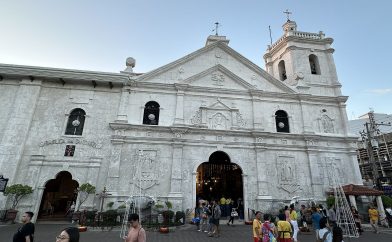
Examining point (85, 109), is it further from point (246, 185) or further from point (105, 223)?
point (246, 185)

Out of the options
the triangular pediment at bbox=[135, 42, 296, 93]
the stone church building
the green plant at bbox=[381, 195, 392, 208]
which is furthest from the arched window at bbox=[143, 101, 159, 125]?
the green plant at bbox=[381, 195, 392, 208]

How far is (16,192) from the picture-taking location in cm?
1388

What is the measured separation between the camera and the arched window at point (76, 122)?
667 inches

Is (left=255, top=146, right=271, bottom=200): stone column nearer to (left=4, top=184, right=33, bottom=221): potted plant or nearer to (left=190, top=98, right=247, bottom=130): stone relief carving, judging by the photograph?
(left=190, top=98, right=247, bottom=130): stone relief carving

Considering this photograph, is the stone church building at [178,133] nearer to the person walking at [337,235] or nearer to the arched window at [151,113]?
the arched window at [151,113]

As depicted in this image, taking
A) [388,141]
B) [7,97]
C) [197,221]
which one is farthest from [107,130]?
[388,141]

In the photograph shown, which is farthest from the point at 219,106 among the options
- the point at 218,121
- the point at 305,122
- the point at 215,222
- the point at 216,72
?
the point at 215,222

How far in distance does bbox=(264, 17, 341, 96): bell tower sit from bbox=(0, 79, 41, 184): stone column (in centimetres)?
2210

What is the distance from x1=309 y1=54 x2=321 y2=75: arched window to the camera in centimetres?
2297

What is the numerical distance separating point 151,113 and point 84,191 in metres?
7.27

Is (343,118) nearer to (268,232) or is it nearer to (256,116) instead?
(256,116)

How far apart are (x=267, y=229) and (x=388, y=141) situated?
40.8 meters

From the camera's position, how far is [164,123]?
17.8m

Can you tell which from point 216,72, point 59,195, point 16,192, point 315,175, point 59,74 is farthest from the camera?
point 59,195
